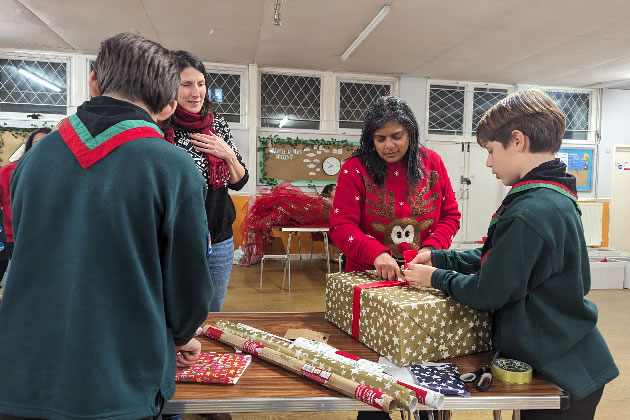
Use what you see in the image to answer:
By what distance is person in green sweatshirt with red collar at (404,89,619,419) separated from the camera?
1.01m

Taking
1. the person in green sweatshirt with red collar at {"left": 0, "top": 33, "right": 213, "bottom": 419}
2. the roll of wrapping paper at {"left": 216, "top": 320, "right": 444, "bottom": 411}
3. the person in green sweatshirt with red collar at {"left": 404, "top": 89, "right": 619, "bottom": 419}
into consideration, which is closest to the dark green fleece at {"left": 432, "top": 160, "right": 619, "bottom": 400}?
the person in green sweatshirt with red collar at {"left": 404, "top": 89, "right": 619, "bottom": 419}

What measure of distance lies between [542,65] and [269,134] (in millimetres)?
4476

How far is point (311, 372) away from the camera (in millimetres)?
1021

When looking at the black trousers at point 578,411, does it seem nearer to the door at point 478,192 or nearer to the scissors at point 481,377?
the scissors at point 481,377

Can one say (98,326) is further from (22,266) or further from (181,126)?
(181,126)

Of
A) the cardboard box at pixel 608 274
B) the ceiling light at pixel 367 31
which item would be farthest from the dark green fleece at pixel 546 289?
the cardboard box at pixel 608 274

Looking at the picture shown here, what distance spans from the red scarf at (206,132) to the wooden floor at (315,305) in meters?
1.37

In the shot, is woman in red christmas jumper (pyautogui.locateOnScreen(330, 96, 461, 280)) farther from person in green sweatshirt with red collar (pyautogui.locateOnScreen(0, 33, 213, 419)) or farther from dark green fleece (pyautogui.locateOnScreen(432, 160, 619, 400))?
person in green sweatshirt with red collar (pyautogui.locateOnScreen(0, 33, 213, 419))

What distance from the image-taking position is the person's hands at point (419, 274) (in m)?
1.21

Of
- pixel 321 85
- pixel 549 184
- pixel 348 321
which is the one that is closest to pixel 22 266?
pixel 348 321

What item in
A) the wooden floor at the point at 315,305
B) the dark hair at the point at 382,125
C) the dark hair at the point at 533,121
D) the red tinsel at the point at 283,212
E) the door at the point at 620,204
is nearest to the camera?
the dark hair at the point at 533,121

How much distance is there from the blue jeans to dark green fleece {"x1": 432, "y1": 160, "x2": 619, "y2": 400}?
1.01 m

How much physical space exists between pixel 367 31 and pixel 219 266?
448 centimetres

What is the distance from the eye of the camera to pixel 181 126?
1.66 meters
